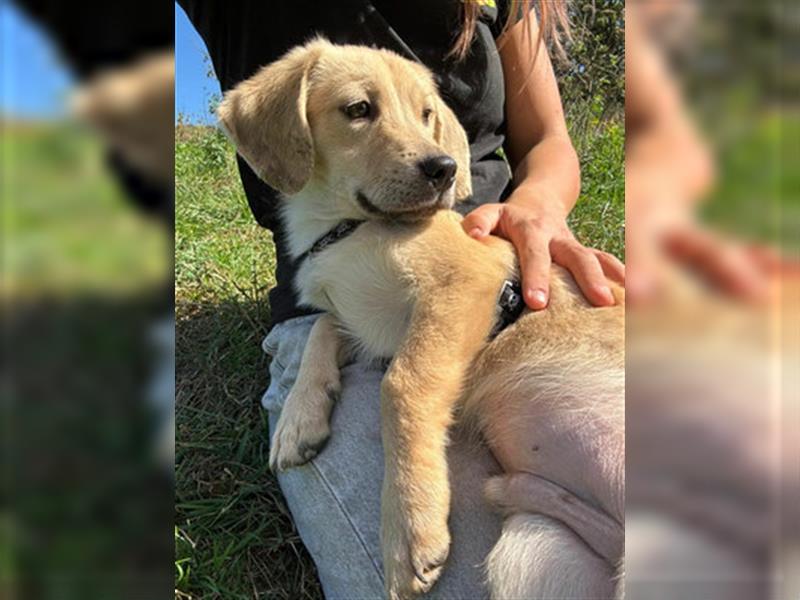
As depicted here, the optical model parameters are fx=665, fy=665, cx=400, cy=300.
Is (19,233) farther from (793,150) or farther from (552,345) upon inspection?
(552,345)

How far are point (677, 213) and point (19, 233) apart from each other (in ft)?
1.95

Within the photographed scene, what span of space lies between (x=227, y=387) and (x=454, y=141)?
3.55 ft

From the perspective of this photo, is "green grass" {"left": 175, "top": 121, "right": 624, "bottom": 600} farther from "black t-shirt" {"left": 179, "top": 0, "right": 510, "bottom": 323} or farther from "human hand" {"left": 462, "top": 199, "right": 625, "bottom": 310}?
"black t-shirt" {"left": 179, "top": 0, "right": 510, "bottom": 323}

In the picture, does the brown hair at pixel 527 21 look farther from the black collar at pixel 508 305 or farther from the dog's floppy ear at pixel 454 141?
the black collar at pixel 508 305

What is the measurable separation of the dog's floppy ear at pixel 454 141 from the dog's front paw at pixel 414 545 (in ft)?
3.09

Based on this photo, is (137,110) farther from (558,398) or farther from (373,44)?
(373,44)

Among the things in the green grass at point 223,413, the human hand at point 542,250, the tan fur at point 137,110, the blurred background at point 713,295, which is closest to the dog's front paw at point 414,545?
the green grass at point 223,413

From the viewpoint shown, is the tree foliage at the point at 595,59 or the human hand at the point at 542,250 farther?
the human hand at the point at 542,250

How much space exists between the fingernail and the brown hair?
0.66 metres

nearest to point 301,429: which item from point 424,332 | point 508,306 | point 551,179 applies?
point 424,332

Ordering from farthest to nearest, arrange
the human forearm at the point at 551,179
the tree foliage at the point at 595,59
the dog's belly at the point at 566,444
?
the human forearm at the point at 551,179
the dog's belly at the point at 566,444
the tree foliage at the point at 595,59

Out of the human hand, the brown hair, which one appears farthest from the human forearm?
the brown hair

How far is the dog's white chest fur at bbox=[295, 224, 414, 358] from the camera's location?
1818 millimetres

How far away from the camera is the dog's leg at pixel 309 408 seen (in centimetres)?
172
